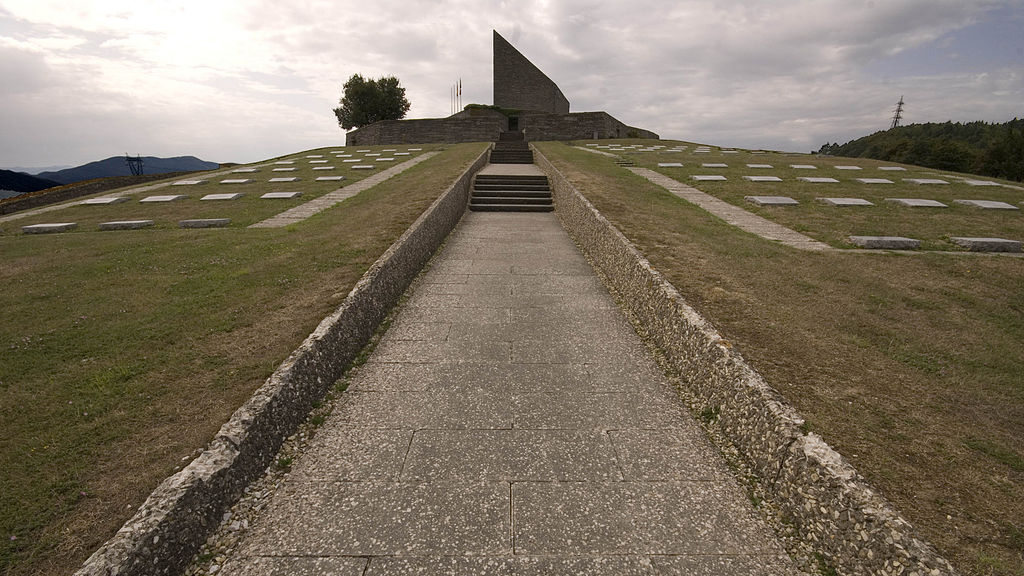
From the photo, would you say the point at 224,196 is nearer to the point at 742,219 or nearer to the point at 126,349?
the point at 126,349

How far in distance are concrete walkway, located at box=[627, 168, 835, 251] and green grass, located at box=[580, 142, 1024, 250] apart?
1.15 ft

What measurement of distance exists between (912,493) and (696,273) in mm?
4620

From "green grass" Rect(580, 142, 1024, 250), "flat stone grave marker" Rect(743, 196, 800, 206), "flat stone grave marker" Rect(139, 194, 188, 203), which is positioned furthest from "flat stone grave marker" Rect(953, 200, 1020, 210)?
"flat stone grave marker" Rect(139, 194, 188, 203)

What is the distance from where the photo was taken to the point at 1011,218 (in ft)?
38.2

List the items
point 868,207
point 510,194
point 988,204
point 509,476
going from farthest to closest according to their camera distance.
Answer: point 510,194 → point 868,207 → point 988,204 → point 509,476

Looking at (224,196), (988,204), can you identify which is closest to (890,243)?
(988,204)

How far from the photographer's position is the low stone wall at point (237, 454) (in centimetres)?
254

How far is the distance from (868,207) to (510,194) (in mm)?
11781

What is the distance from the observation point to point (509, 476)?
143 inches

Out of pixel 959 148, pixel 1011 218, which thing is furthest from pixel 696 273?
pixel 959 148

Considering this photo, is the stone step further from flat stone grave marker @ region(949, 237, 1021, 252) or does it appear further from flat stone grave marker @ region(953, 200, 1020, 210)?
flat stone grave marker @ region(953, 200, 1020, 210)

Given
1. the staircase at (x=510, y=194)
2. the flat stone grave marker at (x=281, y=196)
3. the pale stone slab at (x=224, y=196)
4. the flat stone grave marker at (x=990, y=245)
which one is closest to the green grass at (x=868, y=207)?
the flat stone grave marker at (x=990, y=245)

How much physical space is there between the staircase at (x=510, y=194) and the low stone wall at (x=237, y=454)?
9208 mm

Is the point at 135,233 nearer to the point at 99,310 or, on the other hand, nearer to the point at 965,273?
the point at 99,310
